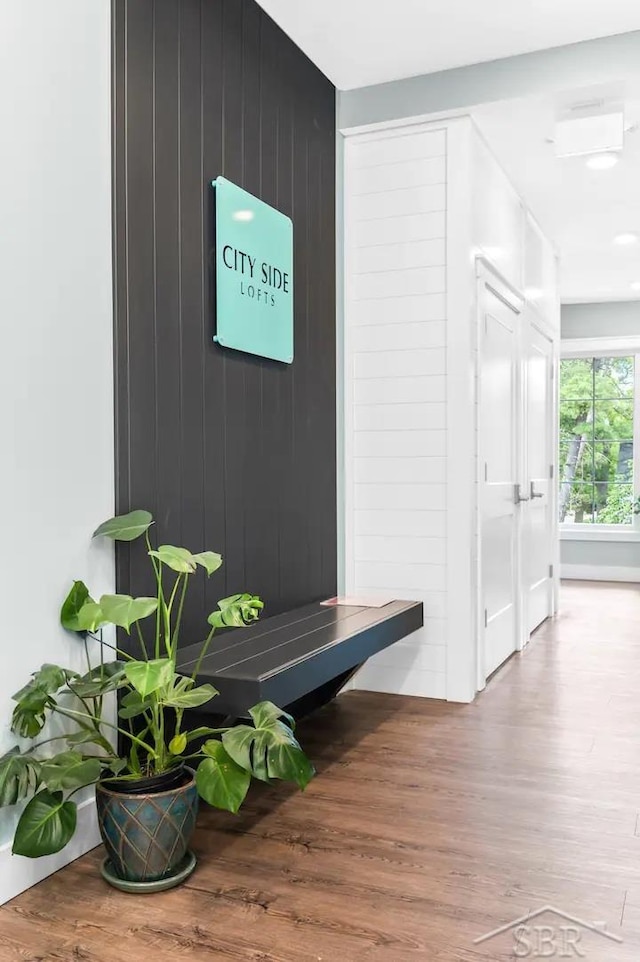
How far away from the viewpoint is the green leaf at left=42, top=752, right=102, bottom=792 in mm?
1889

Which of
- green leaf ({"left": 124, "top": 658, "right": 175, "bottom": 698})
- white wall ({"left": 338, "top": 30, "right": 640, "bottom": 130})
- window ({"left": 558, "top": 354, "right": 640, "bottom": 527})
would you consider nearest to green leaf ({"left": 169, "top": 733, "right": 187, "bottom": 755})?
green leaf ({"left": 124, "top": 658, "right": 175, "bottom": 698})

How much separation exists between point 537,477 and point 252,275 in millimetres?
3042

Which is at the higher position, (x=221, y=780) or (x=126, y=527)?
(x=126, y=527)

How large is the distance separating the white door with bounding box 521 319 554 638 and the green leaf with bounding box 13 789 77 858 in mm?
3416

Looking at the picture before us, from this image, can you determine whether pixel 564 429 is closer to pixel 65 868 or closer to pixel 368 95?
pixel 368 95

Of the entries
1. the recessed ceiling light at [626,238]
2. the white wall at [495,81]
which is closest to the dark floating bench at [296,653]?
the white wall at [495,81]

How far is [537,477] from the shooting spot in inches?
215

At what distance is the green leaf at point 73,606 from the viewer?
2.13 metres

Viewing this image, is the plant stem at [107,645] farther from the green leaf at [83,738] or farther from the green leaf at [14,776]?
the green leaf at [14,776]

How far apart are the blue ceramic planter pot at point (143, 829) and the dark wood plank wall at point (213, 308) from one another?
0.61 meters

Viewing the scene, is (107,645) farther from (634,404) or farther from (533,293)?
(634,404)

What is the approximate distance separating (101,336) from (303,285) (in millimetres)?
1398

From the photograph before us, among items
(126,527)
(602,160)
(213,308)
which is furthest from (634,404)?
(126,527)

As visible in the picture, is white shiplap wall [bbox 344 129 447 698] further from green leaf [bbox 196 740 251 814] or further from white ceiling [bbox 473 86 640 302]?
green leaf [bbox 196 740 251 814]
